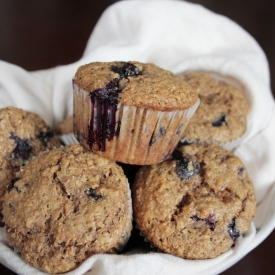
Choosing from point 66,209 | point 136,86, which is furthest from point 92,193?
point 136,86

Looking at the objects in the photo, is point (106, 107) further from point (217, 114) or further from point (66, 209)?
point (217, 114)

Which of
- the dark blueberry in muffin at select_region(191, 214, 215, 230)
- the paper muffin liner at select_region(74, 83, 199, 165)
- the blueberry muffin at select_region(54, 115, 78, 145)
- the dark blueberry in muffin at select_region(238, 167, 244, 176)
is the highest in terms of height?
the paper muffin liner at select_region(74, 83, 199, 165)

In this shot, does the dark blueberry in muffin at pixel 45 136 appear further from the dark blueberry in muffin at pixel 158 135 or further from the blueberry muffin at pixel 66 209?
the dark blueberry in muffin at pixel 158 135

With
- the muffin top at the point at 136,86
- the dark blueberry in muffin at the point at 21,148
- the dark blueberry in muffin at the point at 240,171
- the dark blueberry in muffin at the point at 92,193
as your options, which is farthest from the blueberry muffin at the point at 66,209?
the dark blueberry in muffin at the point at 240,171

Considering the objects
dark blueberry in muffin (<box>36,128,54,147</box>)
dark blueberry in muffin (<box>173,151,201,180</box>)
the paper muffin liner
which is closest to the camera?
the paper muffin liner

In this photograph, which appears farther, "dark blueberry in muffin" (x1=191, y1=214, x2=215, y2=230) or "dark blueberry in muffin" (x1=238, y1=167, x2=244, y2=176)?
"dark blueberry in muffin" (x1=238, y1=167, x2=244, y2=176)

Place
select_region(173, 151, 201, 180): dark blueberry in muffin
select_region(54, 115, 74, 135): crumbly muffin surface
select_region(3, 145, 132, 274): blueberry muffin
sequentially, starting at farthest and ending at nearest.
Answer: select_region(54, 115, 74, 135): crumbly muffin surface
select_region(173, 151, 201, 180): dark blueberry in muffin
select_region(3, 145, 132, 274): blueberry muffin

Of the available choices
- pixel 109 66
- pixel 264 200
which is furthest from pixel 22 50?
pixel 264 200

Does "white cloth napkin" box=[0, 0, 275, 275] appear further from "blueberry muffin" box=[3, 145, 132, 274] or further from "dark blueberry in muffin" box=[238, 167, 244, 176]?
"dark blueberry in muffin" box=[238, 167, 244, 176]

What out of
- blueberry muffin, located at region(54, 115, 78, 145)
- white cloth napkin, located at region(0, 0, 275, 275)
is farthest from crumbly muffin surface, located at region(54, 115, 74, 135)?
white cloth napkin, located at region(0, 0, 275, 275)
